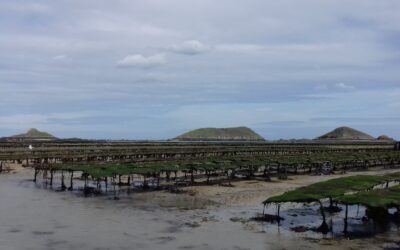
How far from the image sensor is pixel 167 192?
41.5 m

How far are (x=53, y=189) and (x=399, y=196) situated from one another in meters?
29.8

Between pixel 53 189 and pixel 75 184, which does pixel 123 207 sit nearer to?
pixel 53 189

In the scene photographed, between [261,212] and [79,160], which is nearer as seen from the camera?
[261,212]

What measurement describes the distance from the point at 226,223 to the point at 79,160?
43516 millimetres

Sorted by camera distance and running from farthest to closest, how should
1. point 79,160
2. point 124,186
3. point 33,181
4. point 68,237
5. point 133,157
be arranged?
point 133,157 → point 79,160 → point 33,181 → point 124,186 → point 68,237

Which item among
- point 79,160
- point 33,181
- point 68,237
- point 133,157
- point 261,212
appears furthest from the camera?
point 133,157

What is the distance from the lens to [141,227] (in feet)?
89.0

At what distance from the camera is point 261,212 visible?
104 ft

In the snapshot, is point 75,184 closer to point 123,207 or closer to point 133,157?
point 123,207

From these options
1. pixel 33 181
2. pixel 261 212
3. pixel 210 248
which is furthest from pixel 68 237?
pixel 33 181

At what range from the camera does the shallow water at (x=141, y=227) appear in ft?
76.2

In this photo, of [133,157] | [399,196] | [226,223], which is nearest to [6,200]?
[226,223]

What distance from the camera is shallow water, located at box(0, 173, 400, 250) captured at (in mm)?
23219

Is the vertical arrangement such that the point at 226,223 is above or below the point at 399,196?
below
